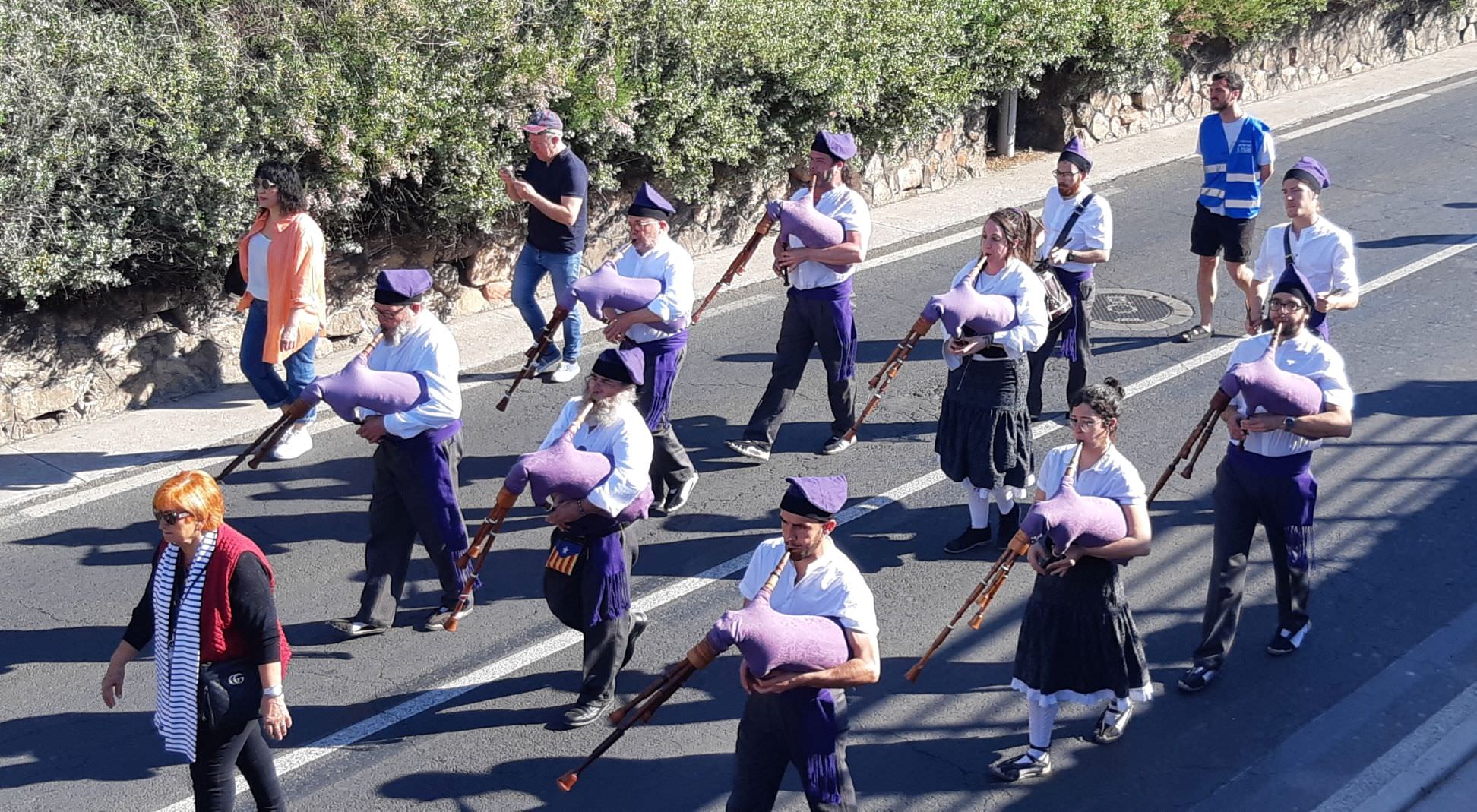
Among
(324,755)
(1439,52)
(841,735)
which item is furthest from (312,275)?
(1439,52)

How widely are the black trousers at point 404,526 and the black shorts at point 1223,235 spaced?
20.1 feet

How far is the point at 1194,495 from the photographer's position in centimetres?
866

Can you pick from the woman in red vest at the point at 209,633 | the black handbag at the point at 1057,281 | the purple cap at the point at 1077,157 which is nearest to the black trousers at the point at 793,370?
the black handbag at the point at 1057,281

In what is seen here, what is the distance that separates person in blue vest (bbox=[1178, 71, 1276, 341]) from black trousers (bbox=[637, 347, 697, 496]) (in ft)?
14.2

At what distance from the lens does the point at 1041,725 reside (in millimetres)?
6023

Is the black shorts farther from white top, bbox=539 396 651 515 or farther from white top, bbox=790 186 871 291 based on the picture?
white top, bbox=539 396 651 515

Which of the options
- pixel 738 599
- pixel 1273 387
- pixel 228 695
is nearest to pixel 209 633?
pixel 228 695

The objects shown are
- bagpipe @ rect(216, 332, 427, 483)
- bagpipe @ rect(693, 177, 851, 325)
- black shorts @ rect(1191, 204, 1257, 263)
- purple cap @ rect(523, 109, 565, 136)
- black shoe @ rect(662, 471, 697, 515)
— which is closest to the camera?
bagpipe @ rect(216, 332, 427, 483)

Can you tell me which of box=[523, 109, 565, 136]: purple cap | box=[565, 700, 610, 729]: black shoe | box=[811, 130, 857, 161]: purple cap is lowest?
box=[565, 700, 610, 729]: black shoe

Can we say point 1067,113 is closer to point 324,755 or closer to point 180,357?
point 180,357

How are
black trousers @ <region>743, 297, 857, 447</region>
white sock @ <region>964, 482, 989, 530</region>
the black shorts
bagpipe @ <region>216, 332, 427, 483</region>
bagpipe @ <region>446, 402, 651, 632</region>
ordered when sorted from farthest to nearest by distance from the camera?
1. the black shorts
2. black trousers @ <region>743, 297, 857, 447</region>
3. white sock @ <region>964, 482, 989, 530</region>
4. bagpipe @ <region>216, 332, 427, 483</region>
5. bagpipe @ <region>446, 402, 651, 632</region>

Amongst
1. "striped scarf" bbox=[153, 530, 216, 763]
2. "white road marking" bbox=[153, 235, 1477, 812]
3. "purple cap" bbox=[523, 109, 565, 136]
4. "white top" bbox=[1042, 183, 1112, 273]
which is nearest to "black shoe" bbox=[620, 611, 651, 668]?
"white road marking" bbox=[153, 235, 1477, 812]

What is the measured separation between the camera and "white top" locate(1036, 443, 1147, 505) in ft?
19.0

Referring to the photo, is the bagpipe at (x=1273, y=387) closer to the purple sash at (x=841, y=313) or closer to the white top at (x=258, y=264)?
the purple sash at (x=841, y=313)
